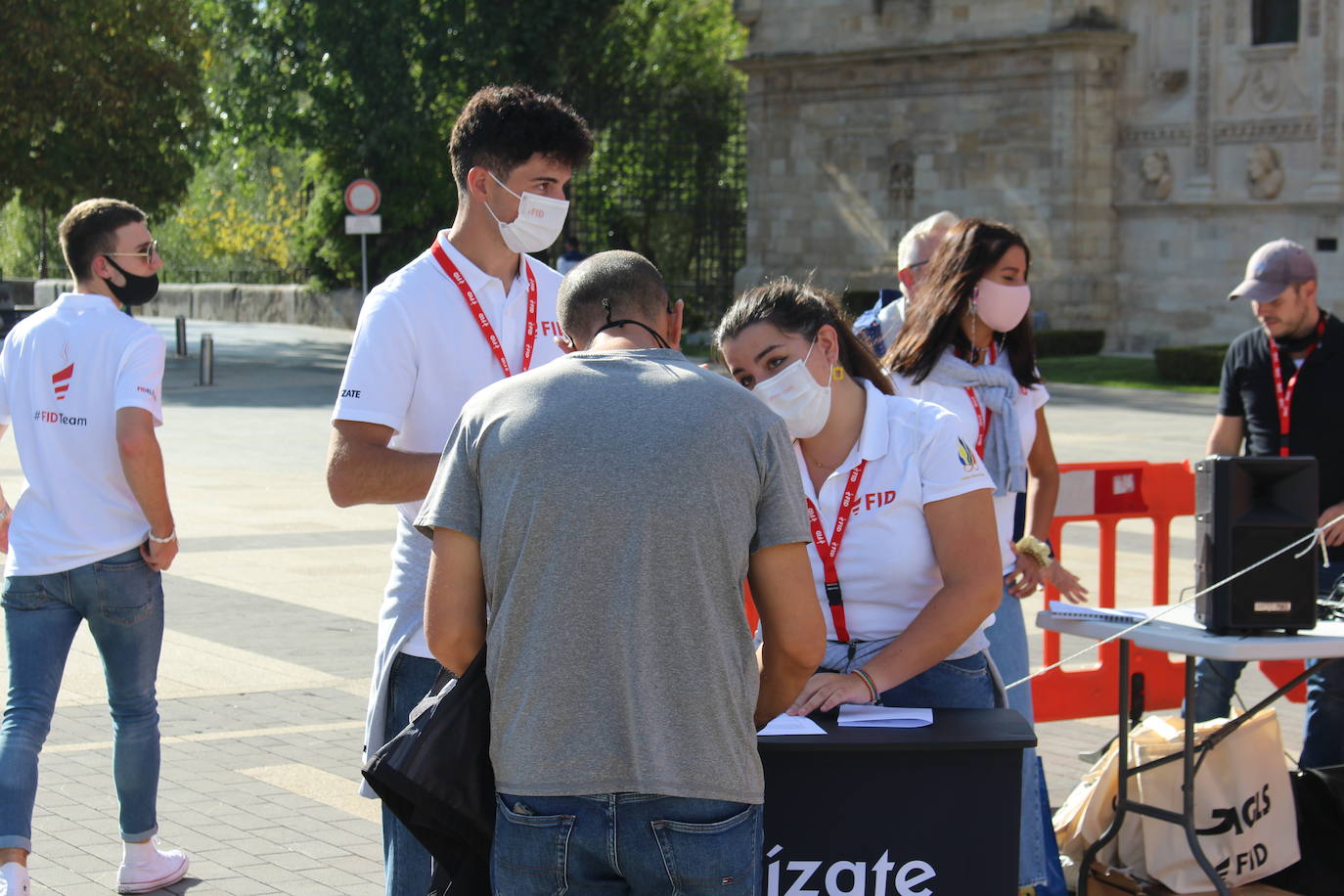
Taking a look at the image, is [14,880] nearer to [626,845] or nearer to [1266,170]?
[626,845]

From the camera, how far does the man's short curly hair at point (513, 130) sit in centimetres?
381

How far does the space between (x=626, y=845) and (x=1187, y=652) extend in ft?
7.02

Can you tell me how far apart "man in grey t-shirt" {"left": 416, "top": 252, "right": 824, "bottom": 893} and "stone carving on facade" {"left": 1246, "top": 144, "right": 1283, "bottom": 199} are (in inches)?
1031

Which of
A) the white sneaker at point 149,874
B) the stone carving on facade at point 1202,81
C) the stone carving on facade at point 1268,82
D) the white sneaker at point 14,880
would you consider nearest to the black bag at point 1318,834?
the white sneaker at point 149,874

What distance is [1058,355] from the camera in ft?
92.3

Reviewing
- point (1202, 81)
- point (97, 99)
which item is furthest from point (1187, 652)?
point (97, 99)

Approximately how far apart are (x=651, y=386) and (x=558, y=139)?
1.10m

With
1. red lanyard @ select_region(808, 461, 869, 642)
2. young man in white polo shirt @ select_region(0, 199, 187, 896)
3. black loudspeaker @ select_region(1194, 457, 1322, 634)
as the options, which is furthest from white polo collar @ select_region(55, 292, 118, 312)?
black loudspeaker @ select_region(1194, 457, 1322, 634)

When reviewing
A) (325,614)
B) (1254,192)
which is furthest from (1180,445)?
(1254,192)

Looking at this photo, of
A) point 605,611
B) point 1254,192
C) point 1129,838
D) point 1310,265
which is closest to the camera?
point 605,611

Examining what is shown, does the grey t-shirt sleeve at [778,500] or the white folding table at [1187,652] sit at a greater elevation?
the grey t-shirt sleeve at [778,500]

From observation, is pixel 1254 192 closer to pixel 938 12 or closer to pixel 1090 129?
pixel 1090 129

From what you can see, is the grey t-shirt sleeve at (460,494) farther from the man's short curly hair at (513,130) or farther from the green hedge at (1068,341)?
the green hedge at (1068,341)

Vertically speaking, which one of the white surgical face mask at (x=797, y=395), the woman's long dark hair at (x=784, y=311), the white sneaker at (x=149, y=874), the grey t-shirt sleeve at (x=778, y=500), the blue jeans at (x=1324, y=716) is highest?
the woman's long dark hair at (x=784, y=311)
